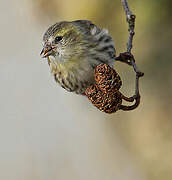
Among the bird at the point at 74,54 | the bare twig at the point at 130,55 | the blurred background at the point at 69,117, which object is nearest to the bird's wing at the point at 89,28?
the bird at the point at 74,54

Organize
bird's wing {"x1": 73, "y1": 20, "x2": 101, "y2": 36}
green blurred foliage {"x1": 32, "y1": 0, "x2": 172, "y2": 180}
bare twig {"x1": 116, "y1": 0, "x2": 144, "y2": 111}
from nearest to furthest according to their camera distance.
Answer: bare twig {"x1": 116, "y1": 0, "x2": 144, "y2": 111} → bird's wing {"x1": 73, "y1": 20, "x2": 101, "y2": 36} → green blurred foliage {"x1": 32, "y1": 0, "x2": 172, "y2": 180}

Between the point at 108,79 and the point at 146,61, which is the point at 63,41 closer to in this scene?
the point at 108,79

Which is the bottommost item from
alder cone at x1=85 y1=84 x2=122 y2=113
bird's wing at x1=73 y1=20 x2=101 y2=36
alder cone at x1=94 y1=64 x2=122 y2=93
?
alder cone at x1=85 y1=84 x2=122 y2=113

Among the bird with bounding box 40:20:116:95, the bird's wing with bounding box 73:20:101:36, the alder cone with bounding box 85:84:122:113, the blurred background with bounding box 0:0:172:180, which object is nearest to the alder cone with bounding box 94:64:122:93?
the alder cone with bounding box 85:84:122:113

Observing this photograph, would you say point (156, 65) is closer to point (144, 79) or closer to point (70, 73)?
point (144, 79)

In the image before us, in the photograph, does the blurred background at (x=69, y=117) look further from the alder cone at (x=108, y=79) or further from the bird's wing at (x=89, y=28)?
the alder cone at (x=108, y=79)

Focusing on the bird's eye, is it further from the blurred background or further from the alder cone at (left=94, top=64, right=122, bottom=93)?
the blurred background
